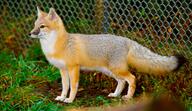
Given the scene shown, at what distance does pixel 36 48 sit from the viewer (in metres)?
5.98

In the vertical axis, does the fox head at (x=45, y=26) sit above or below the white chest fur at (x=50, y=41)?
above

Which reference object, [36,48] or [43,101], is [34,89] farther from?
[36,48]

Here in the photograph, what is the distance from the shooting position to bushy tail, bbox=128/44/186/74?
426 cm

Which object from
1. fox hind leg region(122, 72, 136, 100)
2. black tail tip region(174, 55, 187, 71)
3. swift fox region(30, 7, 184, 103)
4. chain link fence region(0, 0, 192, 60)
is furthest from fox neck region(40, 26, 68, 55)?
black tail tip region(174, 55, 187, 71)

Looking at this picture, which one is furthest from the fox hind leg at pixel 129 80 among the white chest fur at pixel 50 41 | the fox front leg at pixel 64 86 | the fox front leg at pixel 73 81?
the white chest fur at pixel 50 41

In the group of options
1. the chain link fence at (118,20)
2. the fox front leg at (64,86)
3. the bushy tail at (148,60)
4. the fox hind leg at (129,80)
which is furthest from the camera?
the chain link fence at (118,20)

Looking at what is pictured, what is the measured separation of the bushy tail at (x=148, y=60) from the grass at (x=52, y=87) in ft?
0.57

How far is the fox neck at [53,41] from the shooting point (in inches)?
169

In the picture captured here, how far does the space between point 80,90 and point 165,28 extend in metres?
1.09

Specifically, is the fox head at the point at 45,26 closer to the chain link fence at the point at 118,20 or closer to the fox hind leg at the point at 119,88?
the fox hind leg at the point at 119,88

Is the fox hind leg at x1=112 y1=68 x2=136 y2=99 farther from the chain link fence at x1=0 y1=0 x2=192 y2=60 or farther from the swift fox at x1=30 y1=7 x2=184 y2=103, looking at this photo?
the chain link fence at x1=0 y1=0 x2=192 y2=60

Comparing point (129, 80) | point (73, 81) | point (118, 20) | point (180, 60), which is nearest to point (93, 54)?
point (73, 81)

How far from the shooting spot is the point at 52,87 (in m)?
5.02

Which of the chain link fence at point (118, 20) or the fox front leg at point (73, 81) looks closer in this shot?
the fox front leg at point (73, 81)
